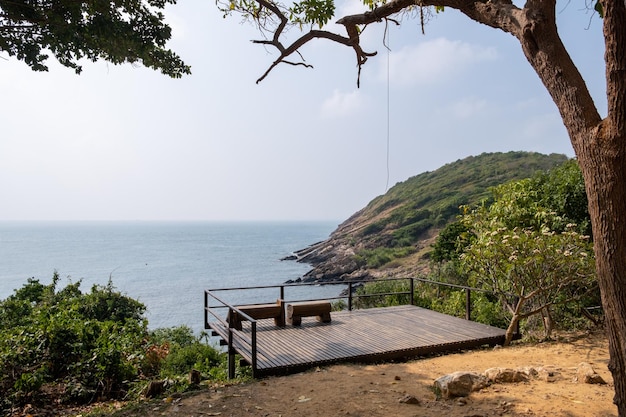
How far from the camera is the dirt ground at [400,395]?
416 centimetres

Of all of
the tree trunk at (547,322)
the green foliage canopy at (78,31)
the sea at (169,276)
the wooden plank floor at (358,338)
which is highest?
the green foliage canopy at (78,31)

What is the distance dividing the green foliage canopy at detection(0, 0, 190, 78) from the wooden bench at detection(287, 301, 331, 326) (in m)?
4.90

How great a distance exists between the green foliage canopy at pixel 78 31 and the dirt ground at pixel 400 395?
4662 mm

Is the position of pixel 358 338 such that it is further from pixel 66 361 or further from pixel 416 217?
pixel 416 217

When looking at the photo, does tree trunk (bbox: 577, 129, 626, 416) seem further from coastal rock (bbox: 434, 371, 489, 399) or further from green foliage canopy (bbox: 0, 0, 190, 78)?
green foliage canopy (bbox: 0, 0, 190, 78)

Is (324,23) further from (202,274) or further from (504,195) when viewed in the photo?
(202,274)

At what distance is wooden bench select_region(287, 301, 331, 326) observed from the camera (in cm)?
815

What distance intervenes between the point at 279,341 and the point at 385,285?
9761 mm

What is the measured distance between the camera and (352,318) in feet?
29.3

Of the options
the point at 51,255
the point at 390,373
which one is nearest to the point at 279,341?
the point at 390,373

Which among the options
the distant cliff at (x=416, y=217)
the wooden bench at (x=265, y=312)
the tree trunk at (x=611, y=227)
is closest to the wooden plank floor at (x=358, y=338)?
the wooden bench at (x=265, y=312)

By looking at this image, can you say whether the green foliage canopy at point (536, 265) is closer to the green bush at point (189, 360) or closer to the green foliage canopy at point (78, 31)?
the green bush at point (189, 360)

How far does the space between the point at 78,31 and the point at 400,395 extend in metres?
6.02

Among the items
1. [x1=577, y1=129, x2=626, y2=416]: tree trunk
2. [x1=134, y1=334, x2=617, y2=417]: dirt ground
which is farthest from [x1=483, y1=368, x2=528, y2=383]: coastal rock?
[x1=577, y1=129, x2=626, y2=416]: tree trunk
